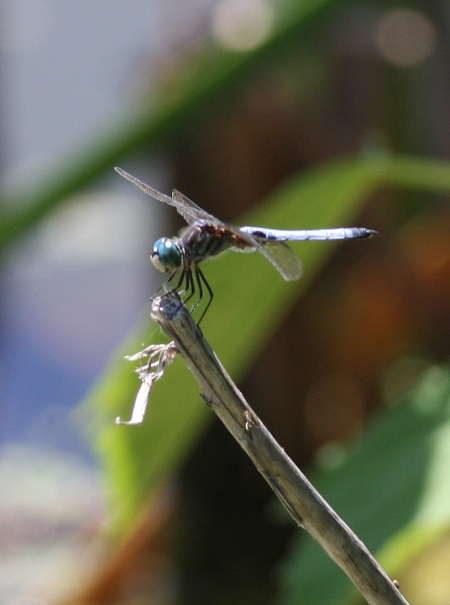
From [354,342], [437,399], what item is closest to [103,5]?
[354,342]

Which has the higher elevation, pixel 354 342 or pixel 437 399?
pixel 354 342

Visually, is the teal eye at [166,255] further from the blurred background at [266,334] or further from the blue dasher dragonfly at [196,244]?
the blurred background at [266,334]

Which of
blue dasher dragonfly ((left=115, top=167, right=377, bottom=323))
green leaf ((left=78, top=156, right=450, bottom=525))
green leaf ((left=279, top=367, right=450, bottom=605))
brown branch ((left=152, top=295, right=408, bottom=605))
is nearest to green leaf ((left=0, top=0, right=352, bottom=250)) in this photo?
green leaf ((left=78, top=156, right=450, bottom=525))

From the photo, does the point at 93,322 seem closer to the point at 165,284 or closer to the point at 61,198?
the point at 61,198

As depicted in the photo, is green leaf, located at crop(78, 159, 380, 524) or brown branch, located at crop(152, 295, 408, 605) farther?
green leaf, located at crop(78, 159, 380, 524)

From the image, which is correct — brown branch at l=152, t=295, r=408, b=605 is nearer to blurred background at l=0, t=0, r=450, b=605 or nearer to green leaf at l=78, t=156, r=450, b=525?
blurred background at l=0, t=0, r=450, b=605

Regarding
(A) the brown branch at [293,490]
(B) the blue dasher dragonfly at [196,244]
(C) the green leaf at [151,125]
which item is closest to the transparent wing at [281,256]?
(B) the blue dasher dragonfly at [196,244]

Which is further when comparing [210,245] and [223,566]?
[223,566]
